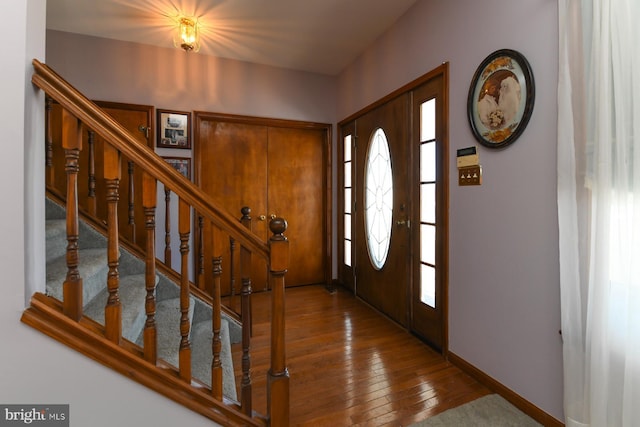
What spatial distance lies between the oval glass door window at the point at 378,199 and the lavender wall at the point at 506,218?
2.58 ft

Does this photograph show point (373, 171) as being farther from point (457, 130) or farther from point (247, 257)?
point (247, 257)

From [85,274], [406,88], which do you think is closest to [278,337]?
[85,274]

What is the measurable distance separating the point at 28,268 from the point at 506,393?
2376 mm

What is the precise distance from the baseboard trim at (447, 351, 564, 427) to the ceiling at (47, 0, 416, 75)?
2793 millimetres

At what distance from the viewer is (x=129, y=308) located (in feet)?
5.02

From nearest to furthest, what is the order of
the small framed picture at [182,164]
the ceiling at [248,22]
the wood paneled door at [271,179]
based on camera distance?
the ceiling at [248,22]
the small framed picture at [182,164]
the wood paneled door at [271,179]

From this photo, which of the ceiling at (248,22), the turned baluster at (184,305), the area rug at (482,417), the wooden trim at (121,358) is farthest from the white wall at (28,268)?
the ceiling at (248,22)

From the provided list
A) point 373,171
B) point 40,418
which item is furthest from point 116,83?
point 40,418

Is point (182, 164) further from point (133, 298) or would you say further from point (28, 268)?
point (28, 268)

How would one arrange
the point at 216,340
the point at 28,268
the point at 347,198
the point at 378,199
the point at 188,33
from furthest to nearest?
1. the point at 347,198
2. the point at 378,199
3. the point at 188,33
4. the point at 216,340
5. the point at 28,268

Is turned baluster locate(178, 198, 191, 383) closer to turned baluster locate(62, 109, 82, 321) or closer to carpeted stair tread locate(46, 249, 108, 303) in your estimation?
turned baluster locate(62, 109, 82, 321)

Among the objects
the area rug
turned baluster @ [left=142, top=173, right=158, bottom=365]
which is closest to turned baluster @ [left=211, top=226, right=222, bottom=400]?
turned baluster @ [left=142, top=173, right=158, bottom=365]

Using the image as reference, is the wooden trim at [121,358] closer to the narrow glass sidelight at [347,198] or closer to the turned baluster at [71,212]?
the turned baluster at [71,212]

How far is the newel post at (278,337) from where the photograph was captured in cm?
132
